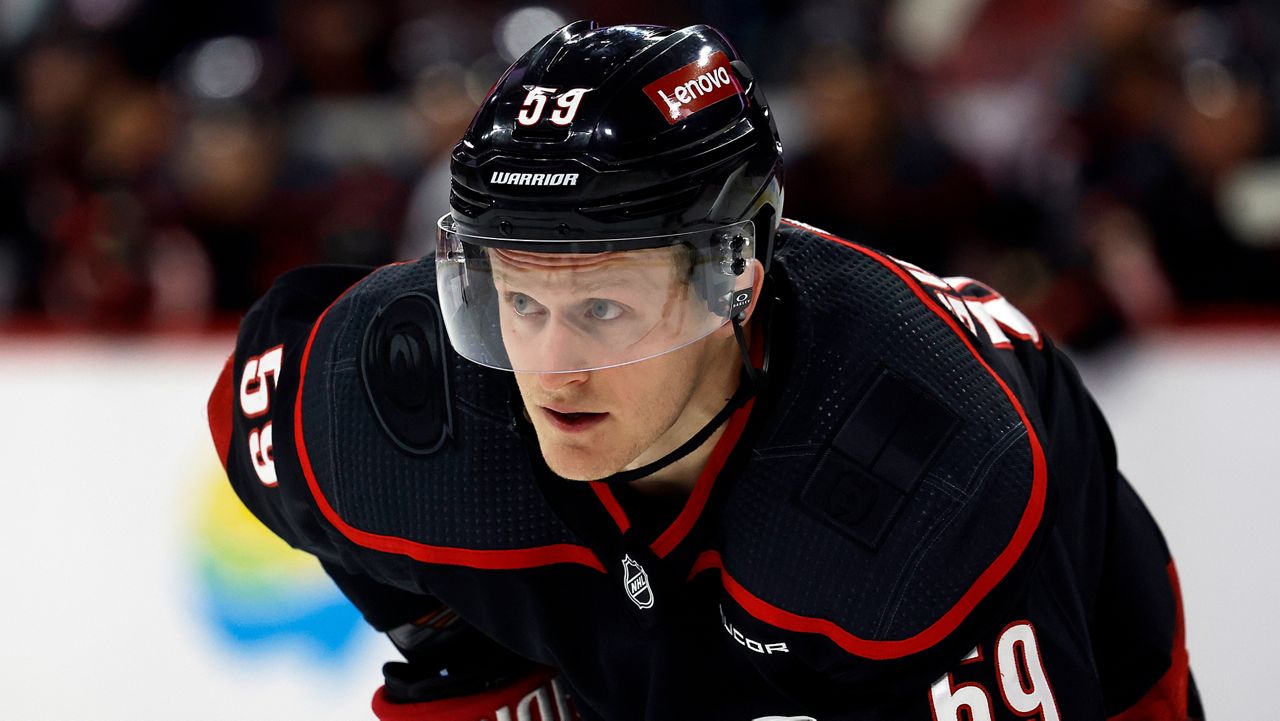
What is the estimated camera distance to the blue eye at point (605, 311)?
1642mm

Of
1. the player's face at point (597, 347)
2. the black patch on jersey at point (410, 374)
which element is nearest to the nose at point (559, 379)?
the player's face at point (597, 347)

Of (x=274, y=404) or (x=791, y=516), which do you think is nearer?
(x=791, y=516)

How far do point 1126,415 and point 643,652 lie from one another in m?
1.77

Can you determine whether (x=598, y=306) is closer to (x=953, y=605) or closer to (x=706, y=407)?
(x=706, y=407)

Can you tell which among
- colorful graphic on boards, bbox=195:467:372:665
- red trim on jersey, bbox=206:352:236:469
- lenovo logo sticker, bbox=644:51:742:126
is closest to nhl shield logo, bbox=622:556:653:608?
lenovo logo sticker, bbox=644:51:742:126

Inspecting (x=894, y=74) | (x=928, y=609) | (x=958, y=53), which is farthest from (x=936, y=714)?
(x=958, y=53)

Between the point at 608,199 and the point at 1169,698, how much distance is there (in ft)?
3.51

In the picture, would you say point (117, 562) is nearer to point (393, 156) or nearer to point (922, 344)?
point (922, 344)

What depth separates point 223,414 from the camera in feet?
7.11

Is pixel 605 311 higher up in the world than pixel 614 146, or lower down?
lower down

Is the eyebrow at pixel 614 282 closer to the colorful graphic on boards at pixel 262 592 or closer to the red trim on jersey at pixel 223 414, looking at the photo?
the red trim on jersey at pixel 223 414

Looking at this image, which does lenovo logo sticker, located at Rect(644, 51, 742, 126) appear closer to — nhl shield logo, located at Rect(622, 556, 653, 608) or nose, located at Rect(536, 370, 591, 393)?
nose, located at Rect(536, 370, 591, 393)

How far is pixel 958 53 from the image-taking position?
19.3ft

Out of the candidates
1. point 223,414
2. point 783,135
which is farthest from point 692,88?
point 783,135
